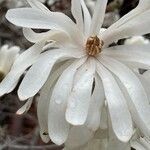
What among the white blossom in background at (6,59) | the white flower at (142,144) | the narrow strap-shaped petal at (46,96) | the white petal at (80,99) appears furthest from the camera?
the white blossom in background at (6,59)

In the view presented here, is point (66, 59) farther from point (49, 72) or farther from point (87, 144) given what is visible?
point (87, 144)

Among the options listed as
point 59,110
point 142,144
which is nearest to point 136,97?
point 59,110

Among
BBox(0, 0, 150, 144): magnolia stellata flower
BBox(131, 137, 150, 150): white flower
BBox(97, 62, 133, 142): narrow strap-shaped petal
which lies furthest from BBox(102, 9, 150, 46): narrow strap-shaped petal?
BBox(131, 137, 150, 150): white flower

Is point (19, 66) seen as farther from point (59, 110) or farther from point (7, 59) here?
point (7, 59)

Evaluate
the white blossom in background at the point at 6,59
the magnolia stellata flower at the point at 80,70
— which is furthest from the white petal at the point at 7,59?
the magnolia stellata flower at the point at 80,70

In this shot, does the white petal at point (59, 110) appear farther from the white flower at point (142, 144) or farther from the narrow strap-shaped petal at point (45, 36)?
the white flower at point (142, 144)
